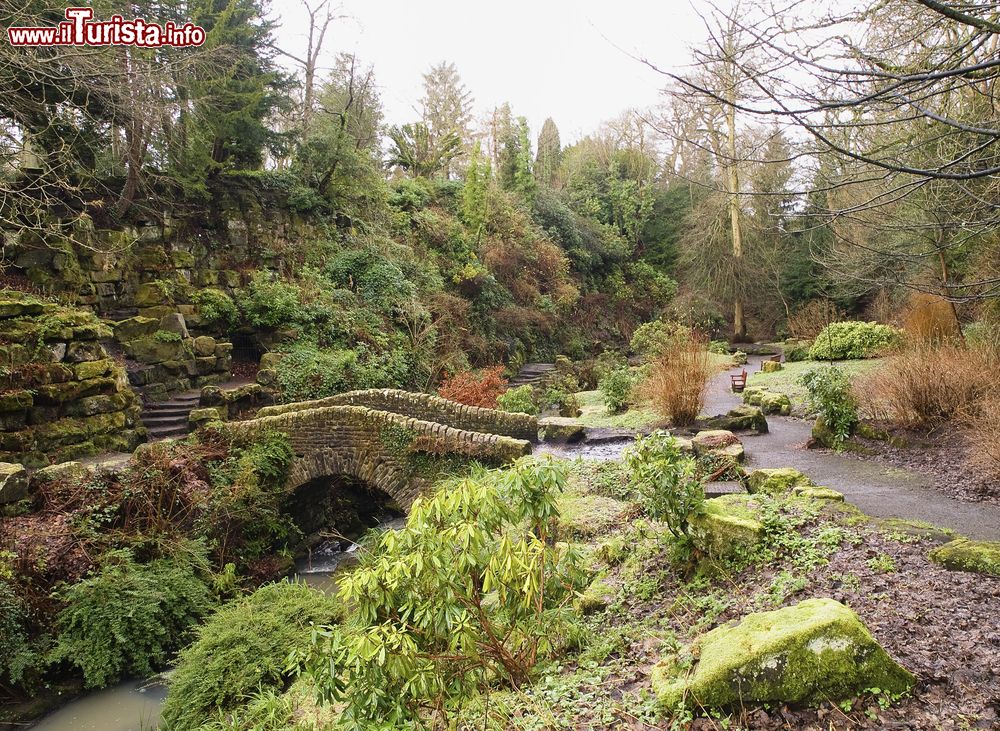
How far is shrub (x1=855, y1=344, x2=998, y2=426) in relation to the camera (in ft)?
22.3

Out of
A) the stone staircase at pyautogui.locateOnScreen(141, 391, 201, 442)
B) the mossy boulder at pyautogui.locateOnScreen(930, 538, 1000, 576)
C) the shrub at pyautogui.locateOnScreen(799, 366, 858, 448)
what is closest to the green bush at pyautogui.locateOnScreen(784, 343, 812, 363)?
the shrub at pyautogui.locateOnScreen(799, 366, 858, 448)

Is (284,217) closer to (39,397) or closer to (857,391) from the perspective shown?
(39,397)

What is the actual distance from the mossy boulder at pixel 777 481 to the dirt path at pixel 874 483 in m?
0.64

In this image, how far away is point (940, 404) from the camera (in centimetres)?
705

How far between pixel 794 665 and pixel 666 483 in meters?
1.53

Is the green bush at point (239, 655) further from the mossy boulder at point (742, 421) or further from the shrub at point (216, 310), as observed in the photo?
the shrub at point (216, 310)

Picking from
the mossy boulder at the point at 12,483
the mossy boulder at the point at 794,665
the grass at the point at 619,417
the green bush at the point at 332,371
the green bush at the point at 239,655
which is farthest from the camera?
the green bush at the point at 332,371

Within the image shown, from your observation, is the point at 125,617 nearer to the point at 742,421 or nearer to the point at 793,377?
the point at 742,421

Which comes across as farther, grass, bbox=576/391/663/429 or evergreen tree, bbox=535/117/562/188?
evergreen tree, bbox=535/117/562/188

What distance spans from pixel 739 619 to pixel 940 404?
5998 mm

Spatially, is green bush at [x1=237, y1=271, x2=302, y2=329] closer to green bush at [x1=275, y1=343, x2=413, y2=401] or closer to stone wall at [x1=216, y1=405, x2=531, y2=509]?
green bush at [x1=275, y1=343, x2=413, y2=401]

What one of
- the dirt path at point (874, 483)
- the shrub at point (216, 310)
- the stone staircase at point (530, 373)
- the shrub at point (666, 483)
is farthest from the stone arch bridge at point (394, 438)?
the stone staircase at point (530, 373)

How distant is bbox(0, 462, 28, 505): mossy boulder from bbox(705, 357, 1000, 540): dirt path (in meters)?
10.1

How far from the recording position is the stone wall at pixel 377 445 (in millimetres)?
8461
